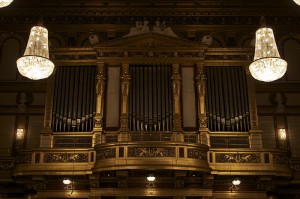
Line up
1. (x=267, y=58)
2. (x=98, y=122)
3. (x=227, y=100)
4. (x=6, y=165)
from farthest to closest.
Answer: (x=227, y=100) < (x=6, y=165) < (x=98, y=122) < (x=267, y=58)

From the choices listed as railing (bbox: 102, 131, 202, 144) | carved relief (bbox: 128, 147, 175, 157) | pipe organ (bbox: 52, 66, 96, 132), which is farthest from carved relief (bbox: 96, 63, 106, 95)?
carved relief (bbox: 128, 147, 175, 157)

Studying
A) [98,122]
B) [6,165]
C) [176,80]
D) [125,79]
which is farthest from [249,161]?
[6,165]

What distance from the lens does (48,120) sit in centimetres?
1489

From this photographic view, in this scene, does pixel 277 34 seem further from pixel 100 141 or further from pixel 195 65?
pixel 100 141

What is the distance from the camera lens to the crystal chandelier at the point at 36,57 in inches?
413

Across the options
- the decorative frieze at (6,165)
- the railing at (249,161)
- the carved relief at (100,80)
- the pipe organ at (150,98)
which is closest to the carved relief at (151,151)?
the pipe organ at (150,98)

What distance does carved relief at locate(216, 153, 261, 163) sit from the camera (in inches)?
556

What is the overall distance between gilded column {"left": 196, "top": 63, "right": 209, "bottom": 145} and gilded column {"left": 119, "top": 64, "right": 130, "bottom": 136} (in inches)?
85.1

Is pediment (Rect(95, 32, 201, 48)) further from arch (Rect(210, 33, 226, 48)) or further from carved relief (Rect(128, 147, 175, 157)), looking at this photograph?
carved relief (Rect(128, 147, 175, 157))

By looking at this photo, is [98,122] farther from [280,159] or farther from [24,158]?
[280,159]

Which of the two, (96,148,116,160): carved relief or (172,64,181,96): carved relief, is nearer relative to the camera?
(96,148,116,160): carved relief

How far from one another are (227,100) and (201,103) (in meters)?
0.92

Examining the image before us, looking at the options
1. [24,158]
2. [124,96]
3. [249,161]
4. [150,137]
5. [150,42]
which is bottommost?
[249,161]

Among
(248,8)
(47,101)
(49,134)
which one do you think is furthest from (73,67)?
(248,8)
